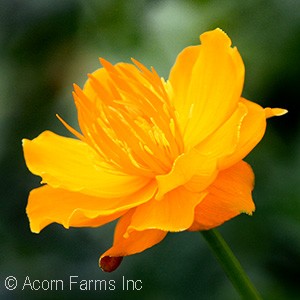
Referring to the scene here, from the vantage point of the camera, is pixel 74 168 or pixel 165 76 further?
pixel 165 76

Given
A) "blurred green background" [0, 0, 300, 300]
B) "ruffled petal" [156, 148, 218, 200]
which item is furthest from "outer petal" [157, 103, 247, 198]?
"blurred green background" [0, 0, 300, 300]

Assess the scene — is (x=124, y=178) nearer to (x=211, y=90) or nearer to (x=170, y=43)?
(x=211, y=90)

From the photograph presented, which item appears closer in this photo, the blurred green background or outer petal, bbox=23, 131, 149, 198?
outer petal, bbox=23, 131, 149, 198

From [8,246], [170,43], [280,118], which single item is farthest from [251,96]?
[8,246]

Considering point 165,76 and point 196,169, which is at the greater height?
point 196,169

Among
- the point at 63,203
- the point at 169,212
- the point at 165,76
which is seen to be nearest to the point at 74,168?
the point at 63,203

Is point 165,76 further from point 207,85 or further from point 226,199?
point 226,199

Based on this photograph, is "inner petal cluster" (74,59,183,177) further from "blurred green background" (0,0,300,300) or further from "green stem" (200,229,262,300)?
"blurred green background" (0,0,300,300)
